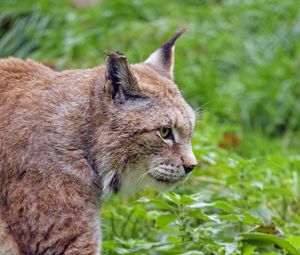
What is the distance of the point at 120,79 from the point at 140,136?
296 mm

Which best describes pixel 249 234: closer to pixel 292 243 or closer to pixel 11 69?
pixel 292 243

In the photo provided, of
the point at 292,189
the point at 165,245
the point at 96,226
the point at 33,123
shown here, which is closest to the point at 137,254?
the point at 165,245

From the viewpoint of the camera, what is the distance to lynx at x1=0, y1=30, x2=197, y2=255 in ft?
14.6

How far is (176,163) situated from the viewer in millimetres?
4629

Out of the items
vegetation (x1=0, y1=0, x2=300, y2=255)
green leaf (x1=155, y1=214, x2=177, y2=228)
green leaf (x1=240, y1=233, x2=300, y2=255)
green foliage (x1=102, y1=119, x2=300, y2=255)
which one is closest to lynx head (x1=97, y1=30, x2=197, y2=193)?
green foliage (x1=102, y1=119, x2=300, y2=255)

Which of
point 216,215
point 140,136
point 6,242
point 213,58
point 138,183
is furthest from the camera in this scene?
point 213,58

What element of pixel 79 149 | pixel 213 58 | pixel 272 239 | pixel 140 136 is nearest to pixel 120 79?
pixel 140 136

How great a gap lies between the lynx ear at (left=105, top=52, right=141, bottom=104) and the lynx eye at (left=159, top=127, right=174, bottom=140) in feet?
0.70

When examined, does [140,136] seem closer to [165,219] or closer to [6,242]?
[165,219]

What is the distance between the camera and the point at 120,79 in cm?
455

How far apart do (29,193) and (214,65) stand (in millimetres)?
4915

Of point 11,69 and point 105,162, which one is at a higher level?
point 11,69

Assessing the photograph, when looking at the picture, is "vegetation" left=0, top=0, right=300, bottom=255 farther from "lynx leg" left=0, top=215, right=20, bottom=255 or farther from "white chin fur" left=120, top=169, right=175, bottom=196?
"lynx leg" left=0, top=215, right=20, bottom=255

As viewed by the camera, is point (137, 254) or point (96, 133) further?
point (137, 254)
